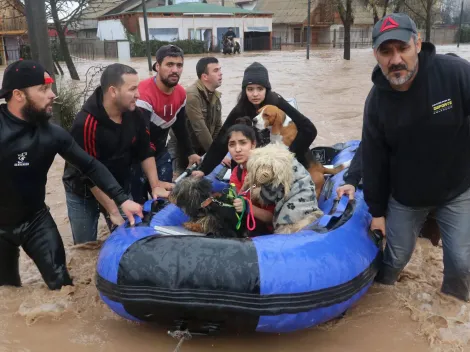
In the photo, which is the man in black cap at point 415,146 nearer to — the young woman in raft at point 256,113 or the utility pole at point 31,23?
the young woman in raft at point 256,113

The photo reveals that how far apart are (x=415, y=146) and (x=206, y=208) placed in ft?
4.82

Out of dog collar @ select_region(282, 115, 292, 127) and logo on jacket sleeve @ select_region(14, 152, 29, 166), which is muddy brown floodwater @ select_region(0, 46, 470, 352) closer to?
logo on jacket sleeve @ select_region(14, 152, 29, 166)

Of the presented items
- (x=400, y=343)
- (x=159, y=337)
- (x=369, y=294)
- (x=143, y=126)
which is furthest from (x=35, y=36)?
(x=400, y=343)

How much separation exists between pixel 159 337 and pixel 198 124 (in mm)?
2903

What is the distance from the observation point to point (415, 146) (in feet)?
10.6

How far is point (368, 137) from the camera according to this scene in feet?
11.4

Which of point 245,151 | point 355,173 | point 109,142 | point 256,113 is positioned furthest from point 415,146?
point 109,142

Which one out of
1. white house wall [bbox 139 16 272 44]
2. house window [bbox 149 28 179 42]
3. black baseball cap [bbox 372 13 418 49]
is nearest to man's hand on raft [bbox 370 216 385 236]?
black baseball cap [bbox 372 13 418 49]

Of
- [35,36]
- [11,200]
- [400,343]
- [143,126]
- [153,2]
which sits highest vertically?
[153,2]

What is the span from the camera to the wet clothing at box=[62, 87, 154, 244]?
408 centimetres

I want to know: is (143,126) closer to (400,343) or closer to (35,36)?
(400,343)

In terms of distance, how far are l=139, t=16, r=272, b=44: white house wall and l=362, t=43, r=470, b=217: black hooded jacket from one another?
35954mm

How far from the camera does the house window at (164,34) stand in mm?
37369

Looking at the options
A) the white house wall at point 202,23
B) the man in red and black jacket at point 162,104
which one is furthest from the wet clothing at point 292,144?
the white house wall at point 202,23
